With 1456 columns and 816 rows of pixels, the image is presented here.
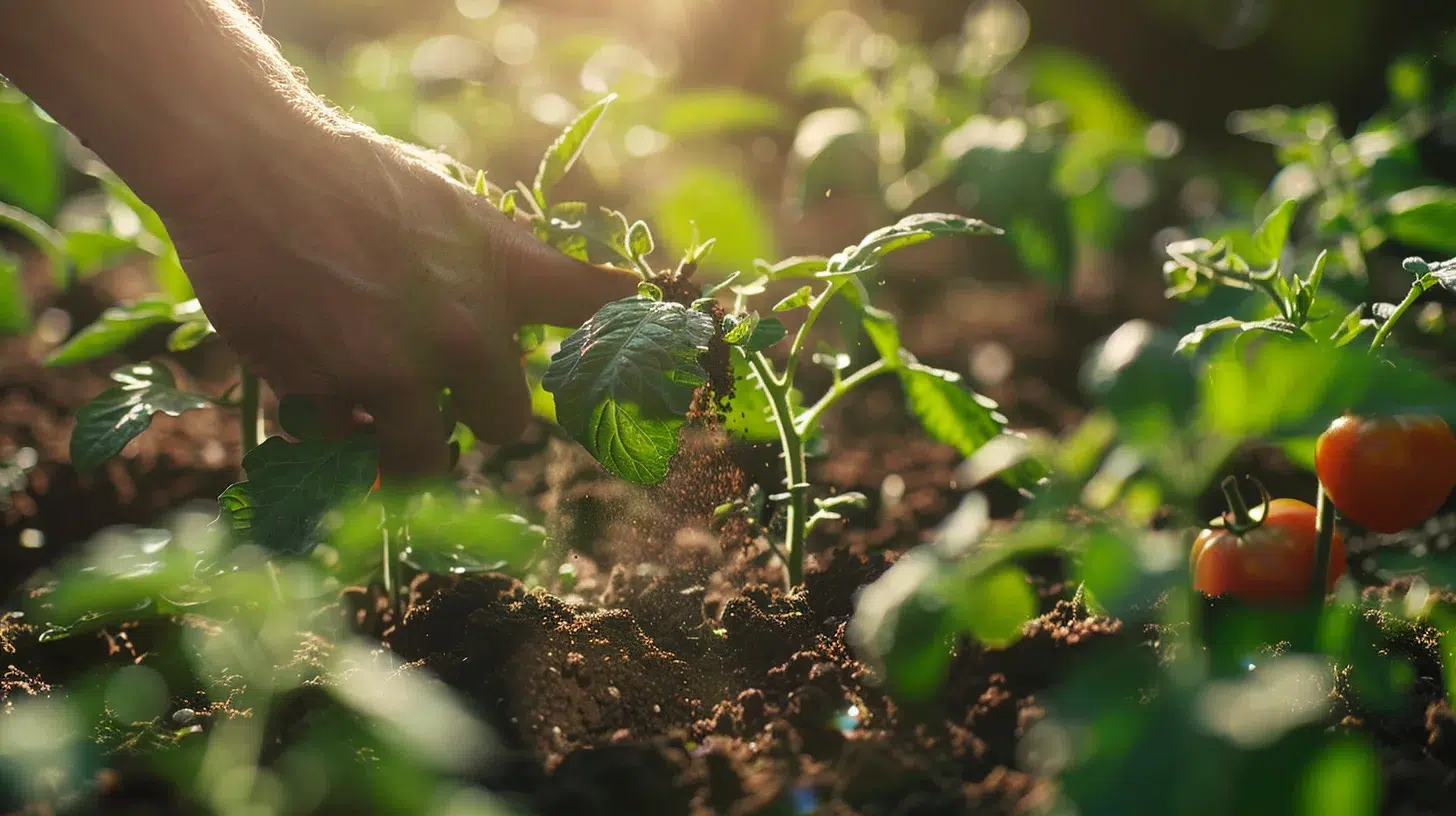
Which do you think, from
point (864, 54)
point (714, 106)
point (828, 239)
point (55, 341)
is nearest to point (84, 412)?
point (55, 341)

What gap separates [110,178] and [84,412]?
0.48 m

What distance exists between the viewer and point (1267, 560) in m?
1.35

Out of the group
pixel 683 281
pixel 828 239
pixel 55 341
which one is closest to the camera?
pixel 683 281

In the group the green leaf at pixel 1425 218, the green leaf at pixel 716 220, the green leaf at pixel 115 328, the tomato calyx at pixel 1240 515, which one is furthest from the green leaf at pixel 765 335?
the green leaf at pixel 1425 218

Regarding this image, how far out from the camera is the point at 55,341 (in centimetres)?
294

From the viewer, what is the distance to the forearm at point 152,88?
1.39 m

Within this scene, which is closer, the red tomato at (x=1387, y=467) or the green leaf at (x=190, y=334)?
the red tomato at (x=1387, y=467)

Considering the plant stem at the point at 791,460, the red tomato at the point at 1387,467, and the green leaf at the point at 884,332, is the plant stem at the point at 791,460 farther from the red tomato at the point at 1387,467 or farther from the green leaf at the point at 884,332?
the red tomato at the point at 1387,467

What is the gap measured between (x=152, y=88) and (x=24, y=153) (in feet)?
4.77

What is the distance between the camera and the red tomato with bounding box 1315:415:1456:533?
1.28 m

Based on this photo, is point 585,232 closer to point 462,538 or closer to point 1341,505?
point 462,538

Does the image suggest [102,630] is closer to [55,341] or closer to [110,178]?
[110,178]

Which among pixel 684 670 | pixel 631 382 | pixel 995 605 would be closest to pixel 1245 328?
pixel 995 605

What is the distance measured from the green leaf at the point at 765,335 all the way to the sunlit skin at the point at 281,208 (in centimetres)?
35
